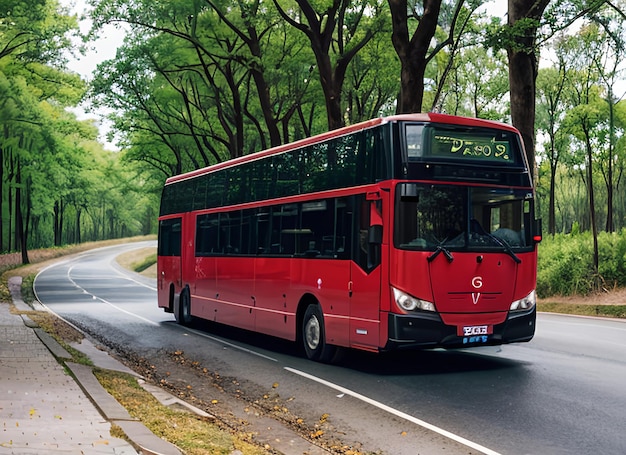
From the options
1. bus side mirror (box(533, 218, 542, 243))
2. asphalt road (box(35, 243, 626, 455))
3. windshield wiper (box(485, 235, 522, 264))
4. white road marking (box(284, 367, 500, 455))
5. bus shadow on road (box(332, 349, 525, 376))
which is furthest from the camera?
bus shadow on road (box(332, 349, 525, 376))

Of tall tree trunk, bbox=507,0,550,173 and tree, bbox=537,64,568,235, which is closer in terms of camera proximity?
tall tree trunk, bbox=507,0,550,173

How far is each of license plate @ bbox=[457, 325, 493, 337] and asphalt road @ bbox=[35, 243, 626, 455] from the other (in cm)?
63

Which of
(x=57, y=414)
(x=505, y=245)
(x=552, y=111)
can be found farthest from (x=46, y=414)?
(x=552, y=111)

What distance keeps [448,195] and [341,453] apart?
5.00m

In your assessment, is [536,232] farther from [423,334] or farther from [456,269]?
[423,334]

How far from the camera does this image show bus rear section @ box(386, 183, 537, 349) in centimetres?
1148

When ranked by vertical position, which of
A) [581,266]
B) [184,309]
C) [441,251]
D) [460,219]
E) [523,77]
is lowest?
[184,309]

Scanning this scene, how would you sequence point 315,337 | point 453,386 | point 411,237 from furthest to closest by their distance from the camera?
point 315,337
point 411,237
point 453,386

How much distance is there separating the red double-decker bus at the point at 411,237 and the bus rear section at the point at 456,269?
0.6 inches

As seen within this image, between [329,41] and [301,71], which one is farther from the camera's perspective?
[301,71]

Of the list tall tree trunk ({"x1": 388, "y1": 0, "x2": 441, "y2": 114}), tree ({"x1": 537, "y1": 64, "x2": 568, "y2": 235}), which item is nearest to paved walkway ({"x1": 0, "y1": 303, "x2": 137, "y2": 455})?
tall tree trunk ({"x1": 388, "y1": 0, "x2": 441, "y2": 114})

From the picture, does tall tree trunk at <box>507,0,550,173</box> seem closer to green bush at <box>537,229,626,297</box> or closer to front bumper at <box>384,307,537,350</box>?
green bush at <box>537,229,626,297</box>

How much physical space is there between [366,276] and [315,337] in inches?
87.1

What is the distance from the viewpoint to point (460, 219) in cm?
1179
